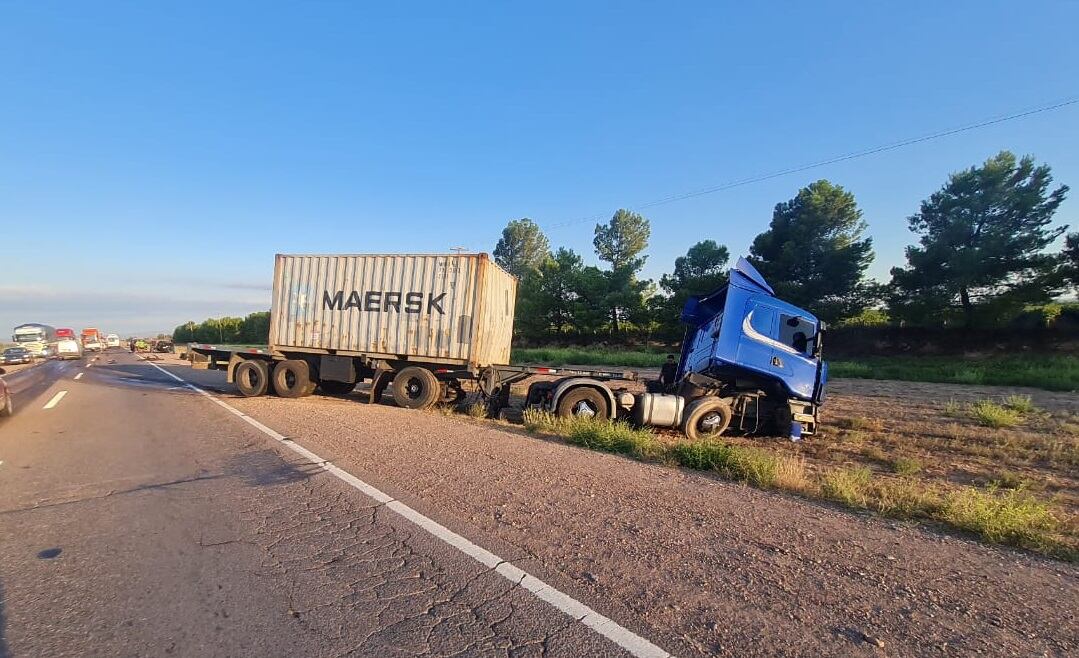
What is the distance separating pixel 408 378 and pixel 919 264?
32.6 m

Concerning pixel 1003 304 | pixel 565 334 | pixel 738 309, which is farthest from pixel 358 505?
pixel 565 334

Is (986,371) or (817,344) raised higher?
(986,371)

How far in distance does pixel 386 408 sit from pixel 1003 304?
33665mm

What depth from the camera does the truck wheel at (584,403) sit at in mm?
11414

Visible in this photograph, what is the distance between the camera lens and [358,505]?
5180mm

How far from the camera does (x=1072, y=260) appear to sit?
Result: 28.5m

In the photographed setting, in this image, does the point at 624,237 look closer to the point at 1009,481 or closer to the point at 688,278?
the point at 688,278

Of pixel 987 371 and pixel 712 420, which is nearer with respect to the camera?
pixel 712 420

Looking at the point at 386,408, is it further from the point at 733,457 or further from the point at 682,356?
the point at 733,457

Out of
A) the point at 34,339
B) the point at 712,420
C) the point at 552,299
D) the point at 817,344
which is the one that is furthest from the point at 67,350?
the point at 817,344

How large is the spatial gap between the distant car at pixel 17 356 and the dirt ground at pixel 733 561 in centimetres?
4566

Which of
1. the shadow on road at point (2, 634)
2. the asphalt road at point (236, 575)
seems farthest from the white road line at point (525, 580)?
the shadow on road at point (2, 634)

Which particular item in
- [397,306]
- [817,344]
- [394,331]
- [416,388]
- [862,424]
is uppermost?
[397,306]

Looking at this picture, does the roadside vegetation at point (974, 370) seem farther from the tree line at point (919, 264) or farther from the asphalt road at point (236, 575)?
the asphalt road at point (236, 575)
